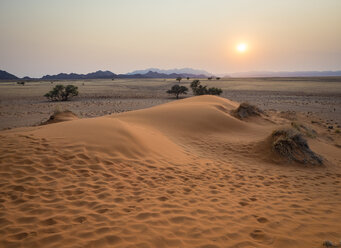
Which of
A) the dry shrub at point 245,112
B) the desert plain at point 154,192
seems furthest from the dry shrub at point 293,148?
the dry shrub at point 245,112

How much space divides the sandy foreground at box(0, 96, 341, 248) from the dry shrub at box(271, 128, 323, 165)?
0.88ft

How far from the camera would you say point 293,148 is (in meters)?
7.47

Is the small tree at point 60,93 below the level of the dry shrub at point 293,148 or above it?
above

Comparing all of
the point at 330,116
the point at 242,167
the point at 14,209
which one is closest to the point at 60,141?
the point at 14,209

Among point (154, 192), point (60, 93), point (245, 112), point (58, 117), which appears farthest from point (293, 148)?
point (60, 93)

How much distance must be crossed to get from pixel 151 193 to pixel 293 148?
5.61m

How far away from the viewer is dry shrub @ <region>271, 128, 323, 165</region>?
7.14 m

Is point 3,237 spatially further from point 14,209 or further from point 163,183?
point 163,183

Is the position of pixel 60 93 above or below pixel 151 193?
above

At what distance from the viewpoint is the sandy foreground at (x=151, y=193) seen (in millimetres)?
3061

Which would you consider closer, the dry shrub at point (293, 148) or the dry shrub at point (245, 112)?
the dry shrub at point (293, 148)

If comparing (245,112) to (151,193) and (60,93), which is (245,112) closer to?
(151,193)

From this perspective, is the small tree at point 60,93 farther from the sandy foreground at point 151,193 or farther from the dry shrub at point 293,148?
the dry shrub at point 293,148

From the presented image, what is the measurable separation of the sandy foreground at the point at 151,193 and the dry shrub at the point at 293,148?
27 cm
